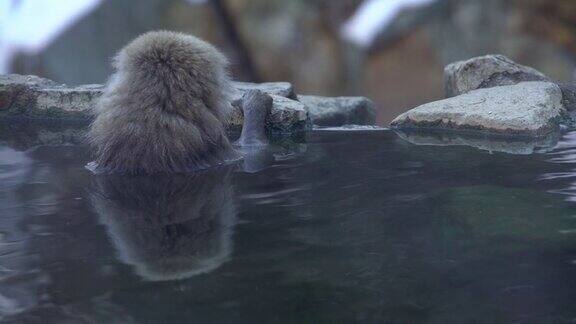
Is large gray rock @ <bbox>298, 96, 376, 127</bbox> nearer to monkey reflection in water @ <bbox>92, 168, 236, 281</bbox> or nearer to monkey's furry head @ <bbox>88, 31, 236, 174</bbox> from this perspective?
monkey's furry head @ <bbox>88, 31, 236, 174</bbox>

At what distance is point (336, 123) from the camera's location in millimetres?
6875

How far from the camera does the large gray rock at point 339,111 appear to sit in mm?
6877

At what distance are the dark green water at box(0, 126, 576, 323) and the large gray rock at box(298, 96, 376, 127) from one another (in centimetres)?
201

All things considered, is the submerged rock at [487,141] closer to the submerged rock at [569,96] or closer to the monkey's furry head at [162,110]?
the submerged rock at [569,96]

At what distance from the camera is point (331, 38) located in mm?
10562

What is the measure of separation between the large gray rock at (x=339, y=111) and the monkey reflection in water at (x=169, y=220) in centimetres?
222

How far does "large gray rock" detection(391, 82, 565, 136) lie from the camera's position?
546 centimetres

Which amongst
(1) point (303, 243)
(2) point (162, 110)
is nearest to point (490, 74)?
(2) point (162, 110)

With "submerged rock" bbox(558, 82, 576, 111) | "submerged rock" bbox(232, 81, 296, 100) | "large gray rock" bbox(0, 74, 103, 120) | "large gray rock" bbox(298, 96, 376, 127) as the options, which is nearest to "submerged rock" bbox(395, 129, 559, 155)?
"submerged rock" bbox(558, 82, 576, 111)

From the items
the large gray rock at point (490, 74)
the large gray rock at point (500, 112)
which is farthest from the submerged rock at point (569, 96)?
the large gray rock at point (490, 74)

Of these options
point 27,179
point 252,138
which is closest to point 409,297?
point 27,179

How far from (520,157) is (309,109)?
8.14ft

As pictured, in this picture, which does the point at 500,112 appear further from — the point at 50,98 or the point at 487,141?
the point at 50,98

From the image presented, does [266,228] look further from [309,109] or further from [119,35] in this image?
[119,35]
